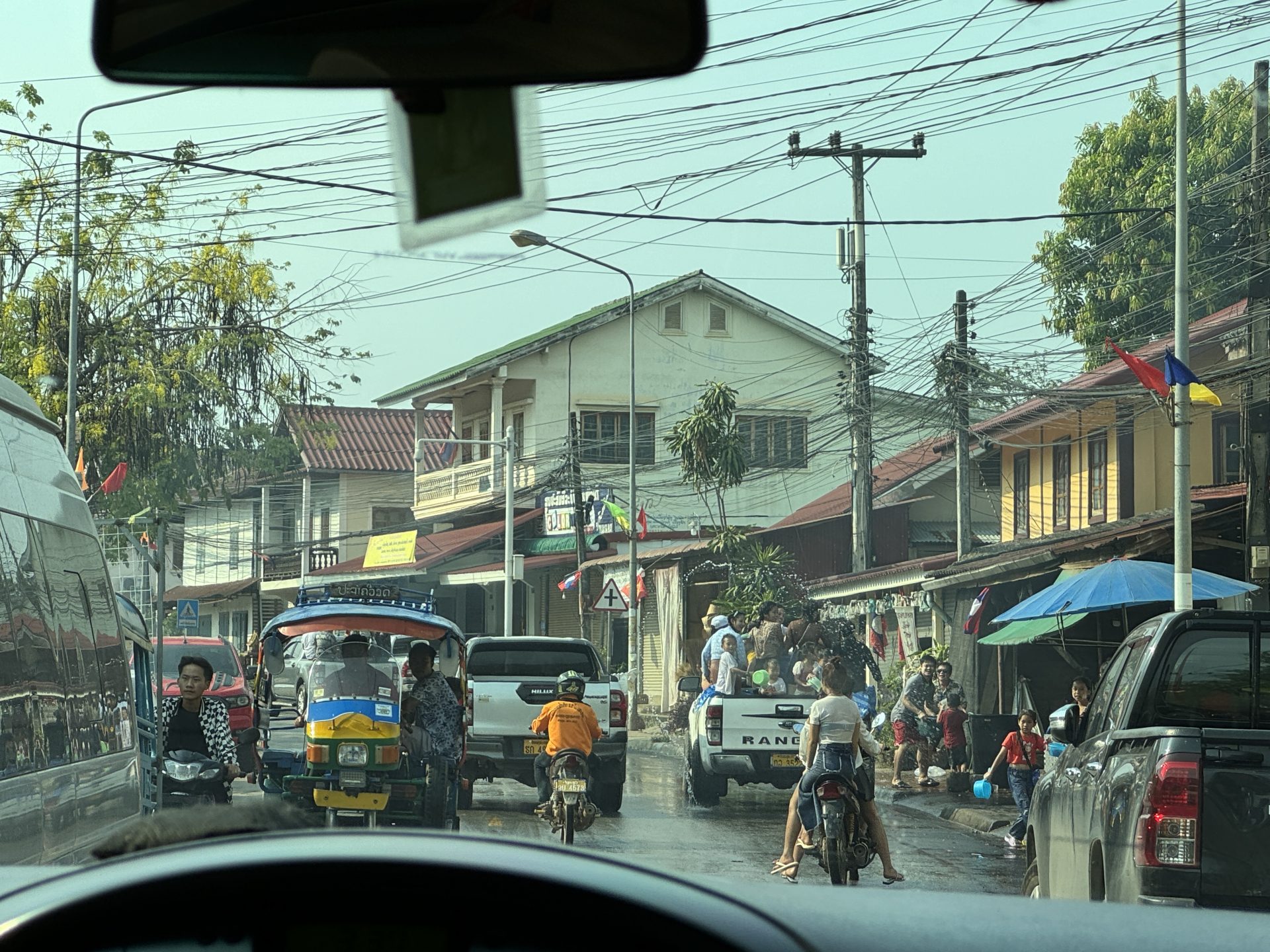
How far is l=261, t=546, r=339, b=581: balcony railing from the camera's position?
178 feet

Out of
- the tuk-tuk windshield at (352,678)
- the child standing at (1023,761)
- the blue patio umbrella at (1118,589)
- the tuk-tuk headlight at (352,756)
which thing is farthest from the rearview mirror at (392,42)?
the blue patio umbrella at (1118,589)

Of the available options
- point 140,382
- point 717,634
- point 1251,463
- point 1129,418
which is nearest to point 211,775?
point 717,634

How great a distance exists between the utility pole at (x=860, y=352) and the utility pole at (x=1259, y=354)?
10.1m

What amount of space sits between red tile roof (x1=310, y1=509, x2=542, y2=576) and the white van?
35.2m

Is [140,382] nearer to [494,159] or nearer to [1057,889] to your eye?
[1057,889]

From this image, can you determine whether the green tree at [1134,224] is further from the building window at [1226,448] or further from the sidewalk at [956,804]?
the sidewalk at [956,804]

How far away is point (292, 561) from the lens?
194 feet

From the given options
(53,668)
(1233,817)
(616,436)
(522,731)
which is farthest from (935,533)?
(53,668)

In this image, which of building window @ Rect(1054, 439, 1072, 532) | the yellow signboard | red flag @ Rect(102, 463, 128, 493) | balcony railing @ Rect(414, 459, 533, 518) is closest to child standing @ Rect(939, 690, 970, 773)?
building window @ Rect(1054, 439, 1072, 532)

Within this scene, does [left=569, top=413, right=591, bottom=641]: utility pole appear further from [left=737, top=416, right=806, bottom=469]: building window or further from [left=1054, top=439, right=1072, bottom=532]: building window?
[left=1054, top=439, right=1072, bottom=532]: building window

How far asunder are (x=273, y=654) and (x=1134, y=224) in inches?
1141

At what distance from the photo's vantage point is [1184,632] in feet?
24.5

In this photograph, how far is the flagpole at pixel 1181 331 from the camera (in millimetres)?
16922

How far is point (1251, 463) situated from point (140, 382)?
21168mm
